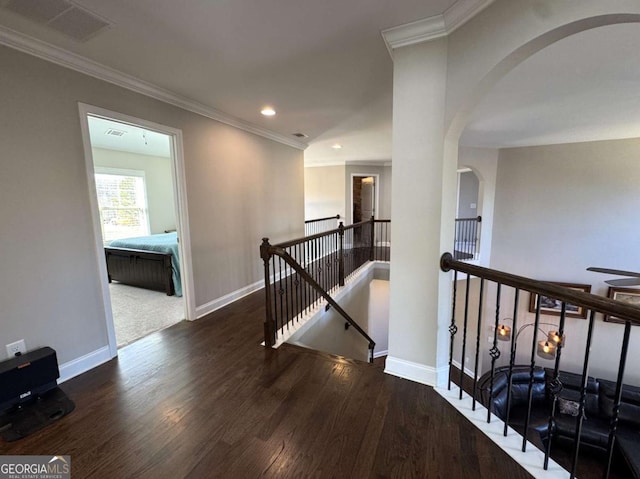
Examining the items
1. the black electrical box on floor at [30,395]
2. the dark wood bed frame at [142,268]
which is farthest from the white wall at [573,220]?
the black electrical box on floor at [30,395]

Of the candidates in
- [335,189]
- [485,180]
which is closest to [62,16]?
[485,180]

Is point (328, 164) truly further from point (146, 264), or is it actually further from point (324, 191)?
point (146, 264)

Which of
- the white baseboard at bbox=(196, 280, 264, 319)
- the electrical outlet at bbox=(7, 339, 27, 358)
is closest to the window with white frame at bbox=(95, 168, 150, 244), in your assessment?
the white baseboard at bbox=(196, 280, 264, 319)

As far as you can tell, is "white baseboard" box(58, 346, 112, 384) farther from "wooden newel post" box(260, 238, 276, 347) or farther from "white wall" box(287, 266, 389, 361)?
"white wall" box(287, 266, 389, 361)

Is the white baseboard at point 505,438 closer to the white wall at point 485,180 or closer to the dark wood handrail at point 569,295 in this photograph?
the dark wood handrail at point 569,295

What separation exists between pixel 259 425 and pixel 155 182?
22.2 feet

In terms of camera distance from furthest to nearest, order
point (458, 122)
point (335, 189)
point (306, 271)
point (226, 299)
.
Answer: point (335, 189) < point (226, 299) < point (306, 271) < point (458, 122)

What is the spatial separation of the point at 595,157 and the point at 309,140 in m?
5.16

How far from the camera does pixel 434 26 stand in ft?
5.71

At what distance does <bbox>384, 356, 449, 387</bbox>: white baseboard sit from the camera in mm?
2049

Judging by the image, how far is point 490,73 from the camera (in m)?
1.61

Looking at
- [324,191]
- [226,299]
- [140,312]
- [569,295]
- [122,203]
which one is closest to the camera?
[569,295]

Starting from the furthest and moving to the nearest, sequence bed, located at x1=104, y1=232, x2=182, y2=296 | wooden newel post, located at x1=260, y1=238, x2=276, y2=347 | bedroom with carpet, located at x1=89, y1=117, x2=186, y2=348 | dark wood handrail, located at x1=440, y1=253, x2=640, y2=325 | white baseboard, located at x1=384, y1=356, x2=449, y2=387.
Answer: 1. bed, located at x1=104, y1=232, x2=182, y2=296
2. bedroom with carpet, located at x1=89, y1=117, x2=186, y2=348
3. wooden newel post, located at x1=260, y1=238, x2=276, y2=347
4. white baseboard, located at x1=384, y1=356, x2=449, y2=387
5. dark wood handrail, located at x1=440, y1=253, x2=640, y2=325

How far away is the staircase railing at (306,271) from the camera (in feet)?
8.82
